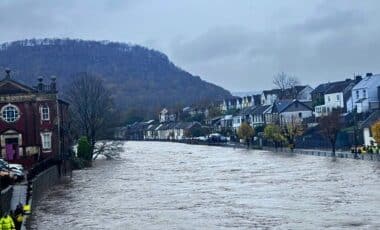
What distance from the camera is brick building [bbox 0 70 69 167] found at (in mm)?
61219

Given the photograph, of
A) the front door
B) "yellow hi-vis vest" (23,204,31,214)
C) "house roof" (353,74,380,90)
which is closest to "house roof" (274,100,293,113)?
"house roof" (353,74,380,90)

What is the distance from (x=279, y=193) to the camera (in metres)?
40.5

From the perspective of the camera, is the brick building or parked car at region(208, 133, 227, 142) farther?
parked car at region(208, 133, 227, 142)

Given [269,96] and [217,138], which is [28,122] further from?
[269,96]

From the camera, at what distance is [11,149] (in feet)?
193

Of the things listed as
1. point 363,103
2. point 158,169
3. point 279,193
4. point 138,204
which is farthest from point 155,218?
point 363,103

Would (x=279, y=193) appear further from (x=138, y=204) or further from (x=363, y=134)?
(x=363, y=134)

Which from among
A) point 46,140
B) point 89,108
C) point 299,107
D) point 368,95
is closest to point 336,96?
point 299,107

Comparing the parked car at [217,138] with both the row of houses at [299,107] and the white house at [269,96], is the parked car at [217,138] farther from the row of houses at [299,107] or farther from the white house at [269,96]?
the white house at [269,96]

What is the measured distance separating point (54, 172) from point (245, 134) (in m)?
71.1

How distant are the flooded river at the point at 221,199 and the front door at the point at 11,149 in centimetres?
535

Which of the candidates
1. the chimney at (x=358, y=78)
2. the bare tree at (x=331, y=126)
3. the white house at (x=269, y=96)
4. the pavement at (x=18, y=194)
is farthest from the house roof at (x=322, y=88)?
the pavement at (x=18, y=194)

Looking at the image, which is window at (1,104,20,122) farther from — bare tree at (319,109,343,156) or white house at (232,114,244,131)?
white house at (232,114,244,131)

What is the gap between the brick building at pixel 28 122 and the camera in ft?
201
